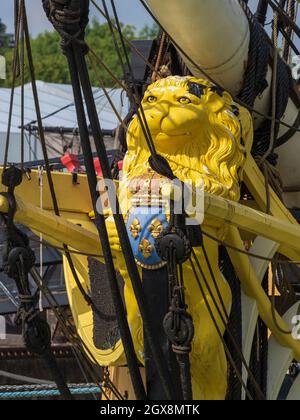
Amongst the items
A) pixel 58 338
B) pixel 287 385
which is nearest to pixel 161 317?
pixel 287 385

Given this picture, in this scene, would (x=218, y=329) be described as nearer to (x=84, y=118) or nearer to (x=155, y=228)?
(x=155, y=228)

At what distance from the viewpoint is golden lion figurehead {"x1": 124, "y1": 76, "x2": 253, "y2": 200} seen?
4613mm

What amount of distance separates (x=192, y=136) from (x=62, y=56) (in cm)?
3204

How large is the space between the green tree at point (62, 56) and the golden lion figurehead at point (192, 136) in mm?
24119

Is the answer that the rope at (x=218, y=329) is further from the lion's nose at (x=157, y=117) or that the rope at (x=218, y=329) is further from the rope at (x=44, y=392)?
the rope at (x=44, y=392)

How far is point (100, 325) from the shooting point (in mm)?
5371

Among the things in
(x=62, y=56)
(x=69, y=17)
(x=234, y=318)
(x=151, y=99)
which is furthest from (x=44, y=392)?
(x=62, y=56)

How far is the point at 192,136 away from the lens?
4.68m

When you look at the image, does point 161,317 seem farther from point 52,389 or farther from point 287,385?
point 52,389

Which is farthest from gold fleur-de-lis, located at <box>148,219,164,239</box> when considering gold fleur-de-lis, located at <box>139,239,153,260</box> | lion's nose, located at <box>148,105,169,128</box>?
lion's nose, located at <box>148,105,169,128</box>

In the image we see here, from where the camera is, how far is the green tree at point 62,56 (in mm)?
32594

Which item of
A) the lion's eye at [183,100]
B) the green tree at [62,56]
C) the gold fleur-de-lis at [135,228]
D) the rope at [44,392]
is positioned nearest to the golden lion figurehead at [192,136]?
the lion's eye at [183,100]

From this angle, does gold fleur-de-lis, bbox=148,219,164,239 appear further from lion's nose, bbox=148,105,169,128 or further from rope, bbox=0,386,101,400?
rope, bbox=0,386,101,400
